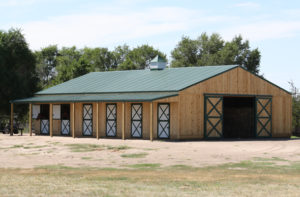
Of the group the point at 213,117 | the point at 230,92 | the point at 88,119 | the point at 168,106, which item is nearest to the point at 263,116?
the point at 230,92

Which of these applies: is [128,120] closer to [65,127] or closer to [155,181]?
[65,127]

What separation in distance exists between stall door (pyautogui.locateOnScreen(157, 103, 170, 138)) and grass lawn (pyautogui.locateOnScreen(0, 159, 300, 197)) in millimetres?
12739

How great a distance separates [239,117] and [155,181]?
22.8 metres

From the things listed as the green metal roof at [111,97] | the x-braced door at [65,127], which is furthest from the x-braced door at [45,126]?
the green metal roof at [111,97]

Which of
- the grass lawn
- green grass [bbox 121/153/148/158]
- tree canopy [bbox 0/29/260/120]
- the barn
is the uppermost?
tree canopy [bbox 0/29/260/120]

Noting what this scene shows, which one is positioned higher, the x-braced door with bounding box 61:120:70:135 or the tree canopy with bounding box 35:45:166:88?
the tree canopy with bounding box 35:45:166:88

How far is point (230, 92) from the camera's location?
33000 mm

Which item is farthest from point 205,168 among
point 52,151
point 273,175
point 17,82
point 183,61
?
point 183,61

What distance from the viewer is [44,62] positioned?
9256 centimetres

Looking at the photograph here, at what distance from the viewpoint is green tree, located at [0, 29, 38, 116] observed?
4397cm

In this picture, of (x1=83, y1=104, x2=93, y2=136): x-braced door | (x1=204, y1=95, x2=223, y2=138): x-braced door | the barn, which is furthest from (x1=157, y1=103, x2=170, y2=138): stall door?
(x1=83, y1=104, x2=93, y2=136): x-braced door

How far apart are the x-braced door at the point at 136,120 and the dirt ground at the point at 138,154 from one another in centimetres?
329

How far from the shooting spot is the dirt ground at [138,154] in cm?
1950

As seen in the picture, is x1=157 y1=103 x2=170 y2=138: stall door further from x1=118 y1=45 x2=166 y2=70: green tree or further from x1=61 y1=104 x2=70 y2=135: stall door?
x1=118 y1=45 x2=166 y2=70: green tree
